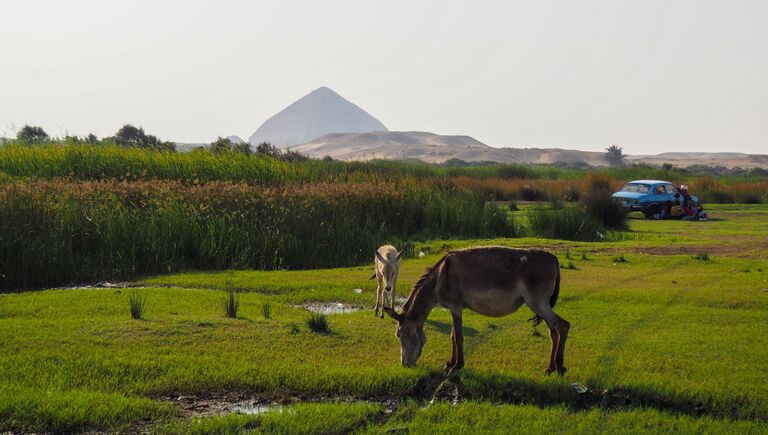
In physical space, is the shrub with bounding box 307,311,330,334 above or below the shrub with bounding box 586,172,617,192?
below

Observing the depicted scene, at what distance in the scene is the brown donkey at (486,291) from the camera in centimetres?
855

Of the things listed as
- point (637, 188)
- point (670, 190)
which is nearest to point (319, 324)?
point (637, 188)

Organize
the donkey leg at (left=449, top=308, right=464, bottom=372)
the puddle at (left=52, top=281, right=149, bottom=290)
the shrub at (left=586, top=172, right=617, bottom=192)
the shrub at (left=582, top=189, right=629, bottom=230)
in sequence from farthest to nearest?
the shrub at (left=586, top=172, right=617, bottom=192) < the shrub at (left=582, top=189, right=629, bottom=230) < the puddle at (left=52, top=281, right=149, bottom=290) < the donkey leg at (left=449, top=308, right=464, bottom=372)

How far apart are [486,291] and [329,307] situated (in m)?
5.43

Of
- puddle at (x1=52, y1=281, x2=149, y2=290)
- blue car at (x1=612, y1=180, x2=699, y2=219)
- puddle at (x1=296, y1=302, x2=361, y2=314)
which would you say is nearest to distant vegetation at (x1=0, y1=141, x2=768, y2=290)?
puddle at (x1=52, y1=281, x2=149, y2=290)

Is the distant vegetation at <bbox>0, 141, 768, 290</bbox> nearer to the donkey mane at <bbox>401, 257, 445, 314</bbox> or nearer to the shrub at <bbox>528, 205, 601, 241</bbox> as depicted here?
the shrub at <bbox>528, 205, 601, 241</bbox>

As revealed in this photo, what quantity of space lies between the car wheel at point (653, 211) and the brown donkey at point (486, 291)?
96.9 feet

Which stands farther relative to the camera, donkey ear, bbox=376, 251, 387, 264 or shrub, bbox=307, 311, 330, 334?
donkey ear, bbox=376, 251, 387, 264

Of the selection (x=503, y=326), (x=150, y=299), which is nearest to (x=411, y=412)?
(x=503, y=326)

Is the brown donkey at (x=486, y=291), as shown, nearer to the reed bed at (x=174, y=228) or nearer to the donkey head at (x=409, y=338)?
the donkey head at (x=409, y=338)

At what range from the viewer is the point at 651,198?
36.6 metres

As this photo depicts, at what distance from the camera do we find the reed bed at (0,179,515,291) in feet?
53.4

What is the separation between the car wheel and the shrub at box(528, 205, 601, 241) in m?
11.4

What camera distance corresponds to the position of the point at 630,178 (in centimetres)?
A: 5728
